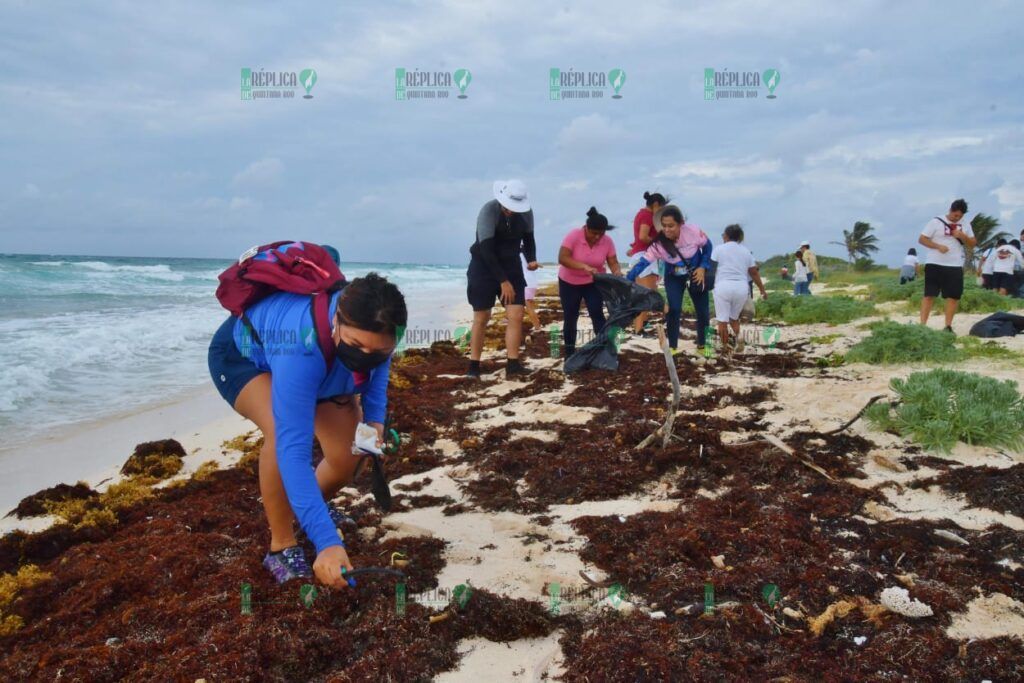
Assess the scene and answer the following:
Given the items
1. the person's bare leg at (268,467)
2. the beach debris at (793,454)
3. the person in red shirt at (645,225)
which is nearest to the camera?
the person's bare leg at (268,467)

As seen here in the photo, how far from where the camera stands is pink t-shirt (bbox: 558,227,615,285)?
6766 millimetres

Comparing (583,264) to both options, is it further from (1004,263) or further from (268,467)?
(1004,263)

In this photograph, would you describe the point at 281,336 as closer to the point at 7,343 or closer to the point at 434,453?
the point at 434,453

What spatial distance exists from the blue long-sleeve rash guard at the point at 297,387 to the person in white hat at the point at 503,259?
3732mm

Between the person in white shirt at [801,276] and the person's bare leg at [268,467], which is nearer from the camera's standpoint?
the person's bare leg at [268,467]

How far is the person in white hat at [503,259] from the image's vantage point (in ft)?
20.0

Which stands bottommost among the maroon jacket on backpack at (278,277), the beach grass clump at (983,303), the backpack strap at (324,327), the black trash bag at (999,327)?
the black trash bag at (999,327)

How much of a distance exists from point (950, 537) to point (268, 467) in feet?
9.46

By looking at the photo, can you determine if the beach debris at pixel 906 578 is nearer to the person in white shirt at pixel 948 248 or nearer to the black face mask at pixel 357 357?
the black face mask at pixel 357 357

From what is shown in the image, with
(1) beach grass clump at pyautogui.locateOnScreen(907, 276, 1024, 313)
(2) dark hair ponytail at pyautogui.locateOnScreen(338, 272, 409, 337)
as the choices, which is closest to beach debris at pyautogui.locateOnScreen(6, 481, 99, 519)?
(2) dark hair ponytail at pyautogui.locateOnScreen(338, 272, 409, 337)

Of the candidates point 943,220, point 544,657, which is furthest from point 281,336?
point 943,220

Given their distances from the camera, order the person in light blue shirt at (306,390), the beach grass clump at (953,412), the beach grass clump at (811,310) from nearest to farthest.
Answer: the person in light blue shirt at (306,390) → the beach grass clump at (953,412) → the beach grass clump at (811,310)

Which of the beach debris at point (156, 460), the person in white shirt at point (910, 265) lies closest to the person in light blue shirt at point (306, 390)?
the beach debris at point (156, 460)

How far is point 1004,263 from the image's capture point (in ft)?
44.5
